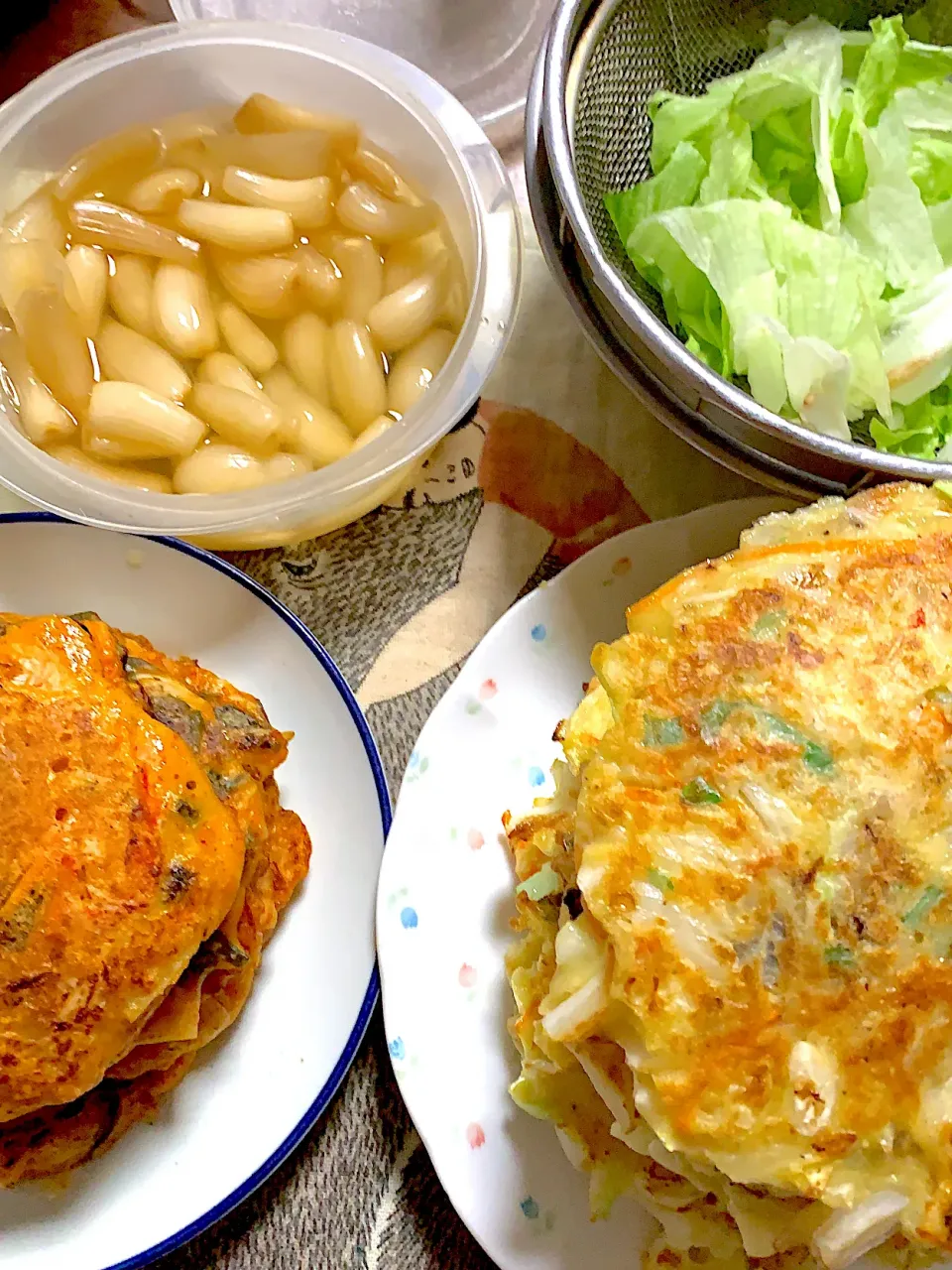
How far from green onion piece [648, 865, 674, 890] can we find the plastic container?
513mm

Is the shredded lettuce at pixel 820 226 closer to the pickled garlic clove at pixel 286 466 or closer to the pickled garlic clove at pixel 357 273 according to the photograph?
the pickled garlic clove at pixel 357 273

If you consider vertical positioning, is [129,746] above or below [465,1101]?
above

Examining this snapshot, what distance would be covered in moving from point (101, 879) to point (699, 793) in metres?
0.45

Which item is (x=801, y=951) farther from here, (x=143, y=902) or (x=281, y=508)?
(x=281, y=508)

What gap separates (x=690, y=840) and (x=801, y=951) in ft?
0.31

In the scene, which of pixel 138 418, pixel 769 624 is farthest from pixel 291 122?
pixel 769 624

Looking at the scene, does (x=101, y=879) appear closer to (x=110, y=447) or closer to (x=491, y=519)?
(x=110, y=447)

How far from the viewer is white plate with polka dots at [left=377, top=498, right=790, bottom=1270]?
95 cm

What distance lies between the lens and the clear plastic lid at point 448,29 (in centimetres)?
134

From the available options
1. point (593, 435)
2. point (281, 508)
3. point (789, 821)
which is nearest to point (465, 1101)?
point (789, 821)

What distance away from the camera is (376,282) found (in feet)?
3.76

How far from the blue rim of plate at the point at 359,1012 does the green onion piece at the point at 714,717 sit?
0.40 m

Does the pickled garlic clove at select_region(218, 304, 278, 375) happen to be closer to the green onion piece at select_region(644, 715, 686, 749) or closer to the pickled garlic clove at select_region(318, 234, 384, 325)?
the pickled garlic clove at select_region(318, 234, 384, 325)

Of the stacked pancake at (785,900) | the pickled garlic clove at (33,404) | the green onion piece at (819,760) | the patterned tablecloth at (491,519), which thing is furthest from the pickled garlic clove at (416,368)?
the green onion piece at (819,760)
